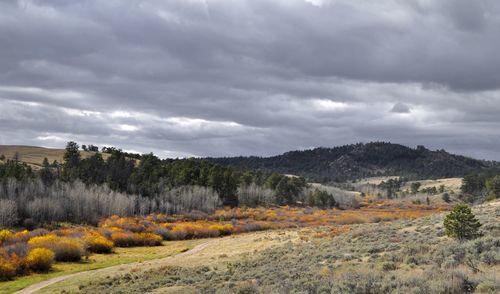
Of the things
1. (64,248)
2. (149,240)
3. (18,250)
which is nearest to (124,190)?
(149,240)

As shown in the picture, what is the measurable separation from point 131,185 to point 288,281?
92.9 metres

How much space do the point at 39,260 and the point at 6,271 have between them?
9.83 feet

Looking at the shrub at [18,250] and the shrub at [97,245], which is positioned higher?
the shrub at [18,250]

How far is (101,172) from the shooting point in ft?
387

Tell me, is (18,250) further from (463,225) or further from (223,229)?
(223,229)

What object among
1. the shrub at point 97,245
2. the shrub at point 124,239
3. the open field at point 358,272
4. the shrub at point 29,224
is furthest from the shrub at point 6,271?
the shrub at point 29,224

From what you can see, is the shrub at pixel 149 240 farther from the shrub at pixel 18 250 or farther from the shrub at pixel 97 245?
the shrub at pixel 18 250

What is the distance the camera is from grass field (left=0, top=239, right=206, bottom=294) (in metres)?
31.3

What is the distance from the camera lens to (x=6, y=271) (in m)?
33.1

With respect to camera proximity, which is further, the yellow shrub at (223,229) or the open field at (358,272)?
the yellow shrub at (223,229)

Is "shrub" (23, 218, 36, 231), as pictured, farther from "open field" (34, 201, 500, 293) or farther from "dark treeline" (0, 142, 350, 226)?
"open field" (34, 201, 500, 293)

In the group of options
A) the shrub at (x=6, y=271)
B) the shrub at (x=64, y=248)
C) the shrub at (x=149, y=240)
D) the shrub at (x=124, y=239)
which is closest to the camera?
the shrub at (x=6, y=271)

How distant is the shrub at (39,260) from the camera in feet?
117

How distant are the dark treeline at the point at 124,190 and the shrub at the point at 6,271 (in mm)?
39019
